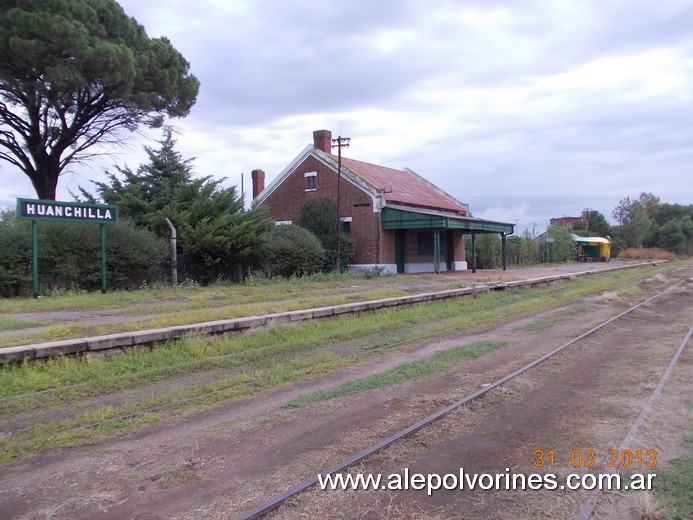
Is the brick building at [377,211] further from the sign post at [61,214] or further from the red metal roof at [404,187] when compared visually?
the sign post at [61,214]

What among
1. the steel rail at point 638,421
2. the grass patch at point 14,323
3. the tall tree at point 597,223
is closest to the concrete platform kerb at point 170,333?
the grass patch at point 14,323

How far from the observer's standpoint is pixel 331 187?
3266 centimetres

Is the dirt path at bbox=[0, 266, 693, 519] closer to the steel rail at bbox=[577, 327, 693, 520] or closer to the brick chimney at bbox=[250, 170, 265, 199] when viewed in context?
the steel rail at bbox=[577, 327, 693, 520]

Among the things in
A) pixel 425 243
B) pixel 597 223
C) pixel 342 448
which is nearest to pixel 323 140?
pixel 425 243

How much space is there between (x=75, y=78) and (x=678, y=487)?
26271 mm

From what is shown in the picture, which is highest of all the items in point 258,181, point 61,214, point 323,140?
point 323,140

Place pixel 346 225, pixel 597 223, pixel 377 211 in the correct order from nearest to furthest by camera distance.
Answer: pixel 377 211
pixel 346 225
pixel 597 223

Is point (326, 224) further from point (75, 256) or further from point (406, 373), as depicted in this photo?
point (406, 373)

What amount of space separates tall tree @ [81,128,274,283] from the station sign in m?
3.78

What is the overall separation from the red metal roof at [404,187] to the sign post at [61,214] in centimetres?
1755

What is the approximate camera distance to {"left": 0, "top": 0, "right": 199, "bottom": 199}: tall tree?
22.0m

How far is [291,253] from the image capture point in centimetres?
2378

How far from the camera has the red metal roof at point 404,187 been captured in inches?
1301

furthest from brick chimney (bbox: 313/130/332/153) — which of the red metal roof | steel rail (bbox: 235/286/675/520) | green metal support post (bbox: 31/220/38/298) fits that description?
steel rail (bbox: 235/286/675/520)
